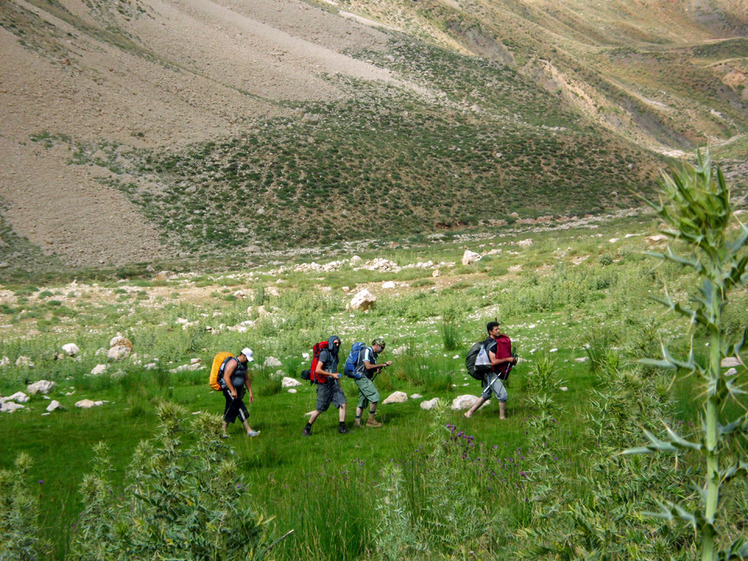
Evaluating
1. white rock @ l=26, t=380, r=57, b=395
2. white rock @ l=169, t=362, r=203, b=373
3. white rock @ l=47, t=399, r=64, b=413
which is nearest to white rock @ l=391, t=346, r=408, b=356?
white rock @ l=169, t=362, r=203, b=373

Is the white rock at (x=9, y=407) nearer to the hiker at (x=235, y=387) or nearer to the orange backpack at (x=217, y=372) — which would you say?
the orange backpack at (x=217, y=372)

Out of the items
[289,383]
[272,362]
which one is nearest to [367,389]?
[289,383]

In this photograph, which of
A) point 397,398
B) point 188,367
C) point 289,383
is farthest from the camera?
point 188,367

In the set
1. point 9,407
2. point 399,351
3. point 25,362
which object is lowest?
point 25,362

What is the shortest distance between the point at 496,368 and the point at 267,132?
4739 cm

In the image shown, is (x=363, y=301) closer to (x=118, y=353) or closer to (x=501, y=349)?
(x=118, y=353)

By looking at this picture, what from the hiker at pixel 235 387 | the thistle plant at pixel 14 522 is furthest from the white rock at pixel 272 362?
the thistle plant at pixel 14 522

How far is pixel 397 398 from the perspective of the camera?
1159 cm

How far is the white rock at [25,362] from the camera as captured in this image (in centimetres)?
1565

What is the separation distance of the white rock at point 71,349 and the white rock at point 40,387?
3381 millimetres

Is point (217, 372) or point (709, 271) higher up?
point (709, 271)

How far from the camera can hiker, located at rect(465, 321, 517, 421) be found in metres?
9.27

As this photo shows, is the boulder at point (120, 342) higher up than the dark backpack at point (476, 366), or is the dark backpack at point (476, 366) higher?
the dark backpack at point (476, 366)

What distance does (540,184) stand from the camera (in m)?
52.4
